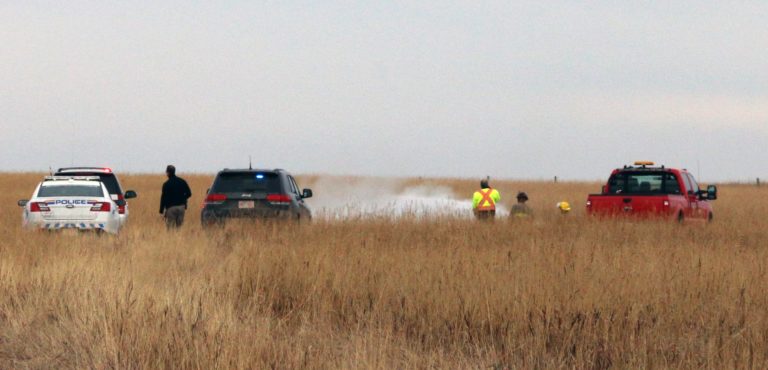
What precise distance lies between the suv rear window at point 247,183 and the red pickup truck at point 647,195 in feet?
20.8

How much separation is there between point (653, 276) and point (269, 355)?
551cm

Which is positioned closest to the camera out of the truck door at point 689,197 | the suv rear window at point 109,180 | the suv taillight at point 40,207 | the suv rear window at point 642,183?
the suv taillight at point 40,207

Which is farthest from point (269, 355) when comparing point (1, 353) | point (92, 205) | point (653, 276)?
point (92, 205)

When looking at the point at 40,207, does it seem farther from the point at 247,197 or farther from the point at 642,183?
the point at 642,183

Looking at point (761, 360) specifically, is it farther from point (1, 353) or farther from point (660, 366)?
point (1, 353)

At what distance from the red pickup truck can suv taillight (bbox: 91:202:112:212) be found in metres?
9.41

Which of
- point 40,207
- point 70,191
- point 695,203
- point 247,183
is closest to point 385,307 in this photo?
point 247,183

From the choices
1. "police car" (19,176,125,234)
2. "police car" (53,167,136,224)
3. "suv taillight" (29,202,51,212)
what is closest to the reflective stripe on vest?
"police car" (53,167,136,224)

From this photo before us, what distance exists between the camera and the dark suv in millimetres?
21016

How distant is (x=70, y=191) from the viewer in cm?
2211

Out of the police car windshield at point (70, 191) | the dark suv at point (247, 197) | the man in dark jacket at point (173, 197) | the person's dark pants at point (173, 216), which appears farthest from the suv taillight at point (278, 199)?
the police car windshield at point (70, 191)

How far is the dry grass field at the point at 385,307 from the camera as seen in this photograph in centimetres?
835

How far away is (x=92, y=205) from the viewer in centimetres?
2158

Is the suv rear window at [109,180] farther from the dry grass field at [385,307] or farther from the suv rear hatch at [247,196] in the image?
the dry grass field at [385,307]
